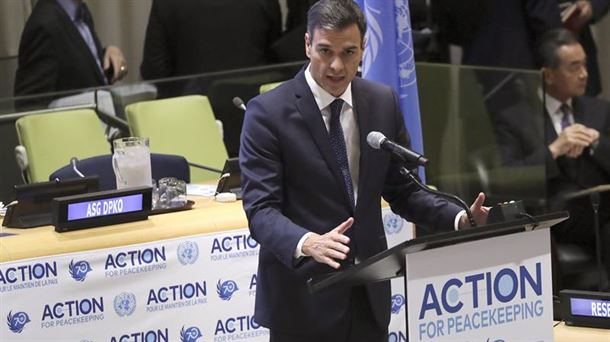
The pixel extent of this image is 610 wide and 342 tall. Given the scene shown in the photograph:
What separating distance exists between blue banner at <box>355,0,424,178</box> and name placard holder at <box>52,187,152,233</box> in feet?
3.82

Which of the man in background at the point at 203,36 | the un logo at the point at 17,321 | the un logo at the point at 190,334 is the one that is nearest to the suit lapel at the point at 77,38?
the man in background at the point at 203,36

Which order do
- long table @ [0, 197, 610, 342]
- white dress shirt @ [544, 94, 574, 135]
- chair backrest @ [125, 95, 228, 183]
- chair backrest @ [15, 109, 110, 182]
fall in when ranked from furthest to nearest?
1. white dress shirt @ [544, 94, 574, 135]
2. chair backrest @ [125, 95, 228, 183]
3. chair backrest @ [15, 109, 110, 182]
4. long table @ [0, 197, 610, 342]

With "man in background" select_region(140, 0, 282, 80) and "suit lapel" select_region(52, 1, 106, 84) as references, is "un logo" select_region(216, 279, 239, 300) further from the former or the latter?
"man in background" select_region(140, 0, 282, 80)

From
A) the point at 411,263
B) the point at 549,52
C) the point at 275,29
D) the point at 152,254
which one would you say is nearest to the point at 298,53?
the point at 275,29

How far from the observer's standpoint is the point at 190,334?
15.9 feet

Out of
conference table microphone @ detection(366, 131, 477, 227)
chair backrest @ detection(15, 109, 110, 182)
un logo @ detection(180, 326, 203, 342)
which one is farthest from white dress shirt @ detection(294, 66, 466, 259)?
chair backrest @ detection(15, 109, 110, 182)

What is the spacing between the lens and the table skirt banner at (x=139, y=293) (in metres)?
4.50

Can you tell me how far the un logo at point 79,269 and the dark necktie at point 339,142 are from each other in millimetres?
1417

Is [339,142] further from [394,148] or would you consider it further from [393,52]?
[393,52]

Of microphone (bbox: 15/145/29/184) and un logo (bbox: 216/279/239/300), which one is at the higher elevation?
microphone (bbox: 15/145/29/184)

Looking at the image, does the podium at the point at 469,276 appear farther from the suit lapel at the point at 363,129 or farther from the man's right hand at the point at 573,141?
the man's right hand at the point at 573,141

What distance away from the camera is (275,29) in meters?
7.98

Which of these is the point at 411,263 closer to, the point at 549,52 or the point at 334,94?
the point at 334,94

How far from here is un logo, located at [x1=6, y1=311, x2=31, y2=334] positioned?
4.46 metres
